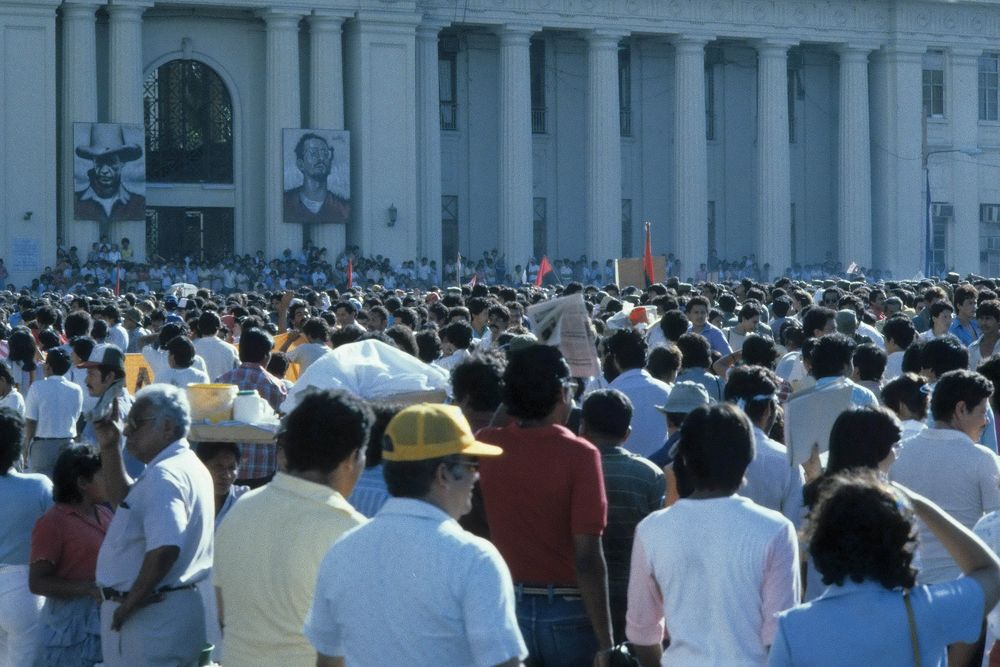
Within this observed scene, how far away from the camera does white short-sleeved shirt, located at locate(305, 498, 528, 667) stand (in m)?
4.75

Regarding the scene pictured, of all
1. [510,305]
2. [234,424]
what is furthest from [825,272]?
[234,424]

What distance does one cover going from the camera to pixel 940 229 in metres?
53.5

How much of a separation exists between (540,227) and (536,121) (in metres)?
2.85

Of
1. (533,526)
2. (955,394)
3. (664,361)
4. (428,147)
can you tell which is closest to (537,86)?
(428,147)

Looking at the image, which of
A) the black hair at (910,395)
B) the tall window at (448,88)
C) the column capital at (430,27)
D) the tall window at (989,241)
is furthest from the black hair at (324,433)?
the tall window at (989,241)

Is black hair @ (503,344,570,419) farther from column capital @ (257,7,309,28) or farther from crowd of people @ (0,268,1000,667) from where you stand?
column capital @ (257,7,309,28)

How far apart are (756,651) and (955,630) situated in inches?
39.9

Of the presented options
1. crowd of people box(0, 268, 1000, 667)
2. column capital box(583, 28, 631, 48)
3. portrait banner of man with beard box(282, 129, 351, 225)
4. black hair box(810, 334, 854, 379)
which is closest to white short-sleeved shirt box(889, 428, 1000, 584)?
crowd of people box(0, 268, 1000, 667)

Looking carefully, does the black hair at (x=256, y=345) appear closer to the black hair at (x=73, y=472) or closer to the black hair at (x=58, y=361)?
the black hair at (x=58, y=361)

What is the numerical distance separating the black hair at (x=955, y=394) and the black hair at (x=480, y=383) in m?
1.77

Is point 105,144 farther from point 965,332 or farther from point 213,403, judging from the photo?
point 213,403

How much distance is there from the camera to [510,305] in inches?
650

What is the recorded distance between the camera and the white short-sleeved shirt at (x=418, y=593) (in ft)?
15.6

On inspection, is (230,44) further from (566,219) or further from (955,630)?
(955,630)
